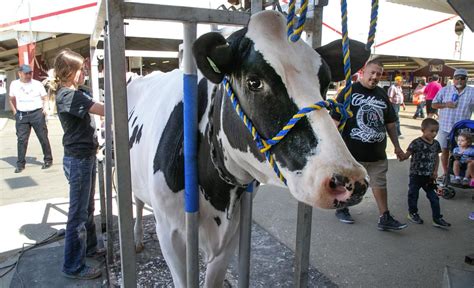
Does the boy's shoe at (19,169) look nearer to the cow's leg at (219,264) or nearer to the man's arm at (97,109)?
the man's arm at (97,109)

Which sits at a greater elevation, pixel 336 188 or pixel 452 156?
pixel 336 188

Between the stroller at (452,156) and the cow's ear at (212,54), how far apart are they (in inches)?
196

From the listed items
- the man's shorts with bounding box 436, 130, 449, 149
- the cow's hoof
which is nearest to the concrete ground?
the cow's hoof

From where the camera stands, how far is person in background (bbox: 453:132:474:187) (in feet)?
16.9

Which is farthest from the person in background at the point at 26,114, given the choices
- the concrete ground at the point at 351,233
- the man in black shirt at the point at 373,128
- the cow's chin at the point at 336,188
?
the cow's chin at the point at 336,188

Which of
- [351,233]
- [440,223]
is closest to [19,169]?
[351,233]

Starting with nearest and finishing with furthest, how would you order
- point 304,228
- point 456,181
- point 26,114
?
point 304,228 → point 456,181 → point 26,114

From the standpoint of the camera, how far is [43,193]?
5.23 metres

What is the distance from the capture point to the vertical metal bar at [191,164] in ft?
4.73

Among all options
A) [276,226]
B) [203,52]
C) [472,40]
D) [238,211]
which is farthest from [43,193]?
[472,40]

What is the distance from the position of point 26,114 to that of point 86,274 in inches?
190

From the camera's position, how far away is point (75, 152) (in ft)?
9.55

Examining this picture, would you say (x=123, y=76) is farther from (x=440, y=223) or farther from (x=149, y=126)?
(x=440, y=223)

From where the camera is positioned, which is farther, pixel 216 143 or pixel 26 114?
pixel 26 114
